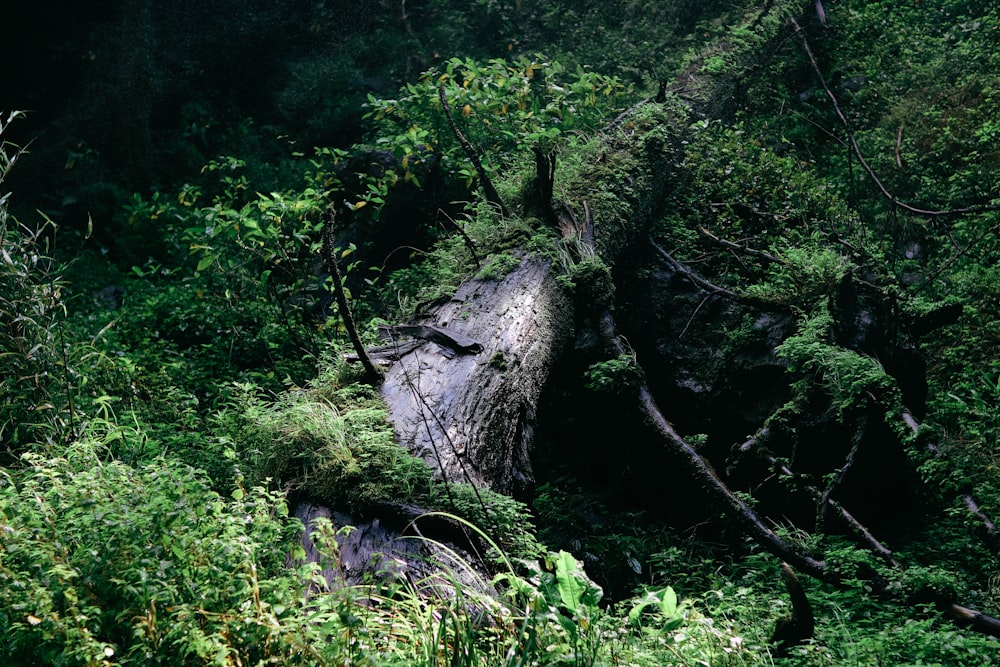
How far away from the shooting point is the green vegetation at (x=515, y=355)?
2295 millimetres

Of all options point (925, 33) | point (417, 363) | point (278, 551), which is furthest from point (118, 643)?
point (925, 33)

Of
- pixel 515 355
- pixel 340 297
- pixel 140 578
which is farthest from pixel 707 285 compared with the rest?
pixel 140 578

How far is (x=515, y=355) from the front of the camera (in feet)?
12.9

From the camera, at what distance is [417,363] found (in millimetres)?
3807

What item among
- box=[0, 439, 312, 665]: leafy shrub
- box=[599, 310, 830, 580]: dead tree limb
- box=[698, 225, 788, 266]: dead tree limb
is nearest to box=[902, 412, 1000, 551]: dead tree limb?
box=[599, 310, 830, 580]: dead tree limb

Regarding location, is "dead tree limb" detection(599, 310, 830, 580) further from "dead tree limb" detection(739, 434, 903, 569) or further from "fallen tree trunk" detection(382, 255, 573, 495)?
"fallen tree trunk" detection(382, 255, 573, 495)

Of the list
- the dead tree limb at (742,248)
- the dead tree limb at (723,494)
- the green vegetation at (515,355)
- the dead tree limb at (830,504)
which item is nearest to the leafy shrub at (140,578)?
the green vegetation at (515,355)

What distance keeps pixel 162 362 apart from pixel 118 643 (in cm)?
388

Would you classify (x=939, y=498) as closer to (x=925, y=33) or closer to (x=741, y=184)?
(x=741, y=184)

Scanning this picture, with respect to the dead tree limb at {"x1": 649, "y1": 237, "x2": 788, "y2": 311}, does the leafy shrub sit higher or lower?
lower

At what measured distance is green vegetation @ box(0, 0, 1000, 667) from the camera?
2.29 metres

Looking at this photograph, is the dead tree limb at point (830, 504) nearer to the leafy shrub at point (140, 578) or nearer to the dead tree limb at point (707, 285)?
the dead tree limb at point (707, 285)

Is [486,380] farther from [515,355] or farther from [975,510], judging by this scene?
[975,510]

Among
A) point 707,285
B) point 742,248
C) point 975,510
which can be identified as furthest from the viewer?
point 742,248
